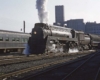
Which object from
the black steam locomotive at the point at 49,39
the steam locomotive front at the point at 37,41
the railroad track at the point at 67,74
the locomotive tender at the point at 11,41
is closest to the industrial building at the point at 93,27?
the locomotive tender at the point at 11,41

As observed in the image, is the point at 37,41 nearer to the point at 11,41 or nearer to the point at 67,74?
the point at 11,41

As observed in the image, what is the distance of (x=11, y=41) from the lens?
24891mm

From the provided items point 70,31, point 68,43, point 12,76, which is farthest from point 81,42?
point 12,76

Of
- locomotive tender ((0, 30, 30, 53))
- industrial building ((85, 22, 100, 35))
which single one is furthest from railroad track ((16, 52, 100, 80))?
industrial building ((85, 22, 100, 35))

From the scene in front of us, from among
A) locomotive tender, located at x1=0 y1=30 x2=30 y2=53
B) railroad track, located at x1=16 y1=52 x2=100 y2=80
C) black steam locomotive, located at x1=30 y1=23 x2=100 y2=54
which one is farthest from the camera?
locomotive tender, located at x1=0 y1=30 x2=30 y2=53

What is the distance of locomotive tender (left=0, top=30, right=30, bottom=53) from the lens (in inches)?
923

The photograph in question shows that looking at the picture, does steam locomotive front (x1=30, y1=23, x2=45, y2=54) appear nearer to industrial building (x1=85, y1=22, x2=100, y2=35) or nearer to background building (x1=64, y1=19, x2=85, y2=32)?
industrial building (x1=85, y1=22, x2=100, y2=35)

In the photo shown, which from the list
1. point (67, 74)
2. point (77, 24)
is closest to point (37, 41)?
point (67, 74)

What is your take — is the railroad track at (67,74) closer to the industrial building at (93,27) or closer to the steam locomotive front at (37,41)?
the steam locomotive front at (37,41)

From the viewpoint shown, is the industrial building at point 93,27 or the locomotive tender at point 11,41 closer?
the locomotive tender at point 11,41

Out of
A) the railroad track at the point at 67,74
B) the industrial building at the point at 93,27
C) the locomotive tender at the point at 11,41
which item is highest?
the industrial building at the point at 93,27

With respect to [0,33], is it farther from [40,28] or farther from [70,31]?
[70,31]

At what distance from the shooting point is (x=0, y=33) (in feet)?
75.9

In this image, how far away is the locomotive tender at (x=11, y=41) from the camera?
923 inches
